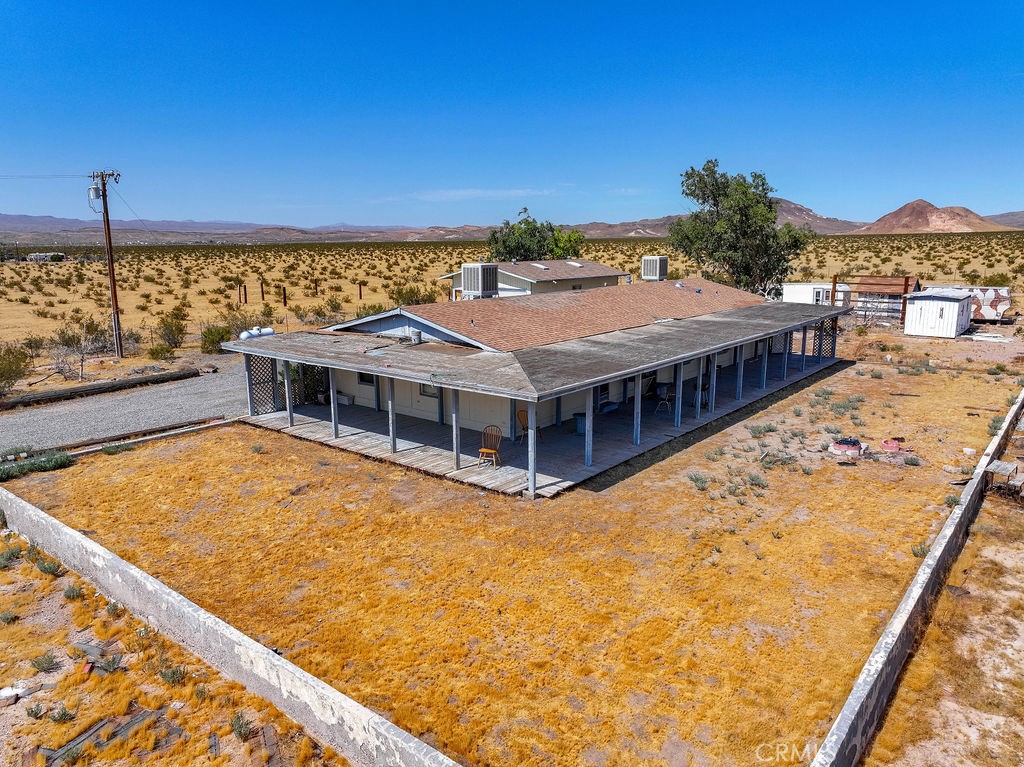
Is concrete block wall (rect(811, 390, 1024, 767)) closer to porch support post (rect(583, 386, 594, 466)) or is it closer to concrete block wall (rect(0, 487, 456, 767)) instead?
concrete block wall (rect(0, 487, 456, 767))

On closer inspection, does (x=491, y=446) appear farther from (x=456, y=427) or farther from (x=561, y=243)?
(x=561, y=243)

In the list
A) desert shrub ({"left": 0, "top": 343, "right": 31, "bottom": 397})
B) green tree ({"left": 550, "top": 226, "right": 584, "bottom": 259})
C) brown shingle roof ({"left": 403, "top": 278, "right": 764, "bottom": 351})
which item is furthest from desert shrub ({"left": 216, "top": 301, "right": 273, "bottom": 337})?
green tree ({"left": 550, "top": 226, "right": 584, "bottom": 259})

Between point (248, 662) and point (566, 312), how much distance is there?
52.5ft

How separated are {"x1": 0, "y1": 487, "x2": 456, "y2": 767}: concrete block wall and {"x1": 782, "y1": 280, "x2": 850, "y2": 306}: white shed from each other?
33.9m

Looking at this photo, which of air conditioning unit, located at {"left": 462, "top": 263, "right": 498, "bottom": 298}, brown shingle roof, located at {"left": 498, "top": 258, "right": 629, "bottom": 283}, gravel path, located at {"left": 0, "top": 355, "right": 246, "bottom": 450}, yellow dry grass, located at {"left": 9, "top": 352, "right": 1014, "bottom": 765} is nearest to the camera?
yellow dry grass, located at {"left": 9, "top": 352, "right": 1014, "bottom": 765}

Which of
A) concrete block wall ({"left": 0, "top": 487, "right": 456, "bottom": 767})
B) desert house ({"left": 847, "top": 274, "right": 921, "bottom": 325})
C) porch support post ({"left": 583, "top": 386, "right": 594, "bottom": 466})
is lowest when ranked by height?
concrete block wall ({"left": 0, "top": 487, "right": 456, "bottom": 767})

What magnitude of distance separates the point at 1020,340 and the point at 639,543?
29.9 metres

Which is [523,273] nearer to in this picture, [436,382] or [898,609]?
[436,382]

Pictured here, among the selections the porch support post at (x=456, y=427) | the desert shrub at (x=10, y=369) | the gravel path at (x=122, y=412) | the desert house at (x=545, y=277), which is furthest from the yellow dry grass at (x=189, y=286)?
the porch support post at (x=456, y=427)

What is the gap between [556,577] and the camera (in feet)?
33.8

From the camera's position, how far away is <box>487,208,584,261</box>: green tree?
48625mm

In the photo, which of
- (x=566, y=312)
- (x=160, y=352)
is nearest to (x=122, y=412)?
(x=160, y=352)

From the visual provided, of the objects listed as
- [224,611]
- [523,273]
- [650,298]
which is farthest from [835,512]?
[523,273]

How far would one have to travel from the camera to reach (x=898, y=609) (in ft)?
28.2
